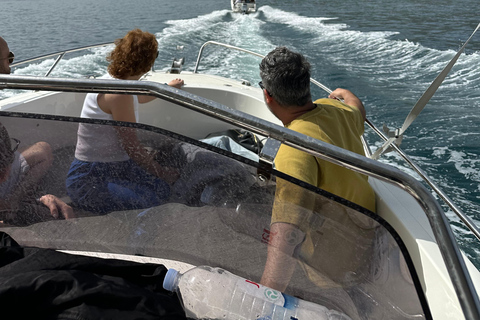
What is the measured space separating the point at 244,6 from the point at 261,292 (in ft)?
47.3

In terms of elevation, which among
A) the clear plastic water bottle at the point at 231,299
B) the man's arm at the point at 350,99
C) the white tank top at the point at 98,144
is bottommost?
the clear plastic water bottle at the point at 231,299

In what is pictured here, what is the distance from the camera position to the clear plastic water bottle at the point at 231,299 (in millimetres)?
881

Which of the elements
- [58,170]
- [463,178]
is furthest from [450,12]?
[58,170]

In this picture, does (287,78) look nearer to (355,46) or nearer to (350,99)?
(350,99)

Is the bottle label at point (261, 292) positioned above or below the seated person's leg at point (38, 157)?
below

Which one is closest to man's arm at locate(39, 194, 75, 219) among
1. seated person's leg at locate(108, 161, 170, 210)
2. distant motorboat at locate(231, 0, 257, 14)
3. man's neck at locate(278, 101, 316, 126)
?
seated person's leg at locate(108, 161, 170, 210)

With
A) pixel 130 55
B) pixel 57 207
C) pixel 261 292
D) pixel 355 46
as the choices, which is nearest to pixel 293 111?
pixel 261 292

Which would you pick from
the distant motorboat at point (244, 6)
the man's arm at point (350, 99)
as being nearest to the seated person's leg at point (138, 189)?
the man's arm at point (350, 99)

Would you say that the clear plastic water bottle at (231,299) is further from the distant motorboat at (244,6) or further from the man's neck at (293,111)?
the distant motorboat at (244,6)

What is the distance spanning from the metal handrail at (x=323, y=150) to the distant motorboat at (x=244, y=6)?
A: 14045 millimetres

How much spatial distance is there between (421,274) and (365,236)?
1.04 ft

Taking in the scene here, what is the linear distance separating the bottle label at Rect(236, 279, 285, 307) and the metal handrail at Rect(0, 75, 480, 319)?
0.33 meters

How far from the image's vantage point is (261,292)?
0.92 metres

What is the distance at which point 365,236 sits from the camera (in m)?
0.80
